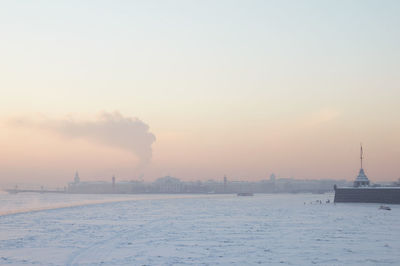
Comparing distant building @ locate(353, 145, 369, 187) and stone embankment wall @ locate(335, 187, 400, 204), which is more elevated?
distant building @ locate(353, 145, 369, 187)

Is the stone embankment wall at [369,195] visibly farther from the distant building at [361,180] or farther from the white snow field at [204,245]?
the white snow field at [204,245]

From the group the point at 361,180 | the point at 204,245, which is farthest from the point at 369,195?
the point at 204,245

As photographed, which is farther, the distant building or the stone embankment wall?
the distant building

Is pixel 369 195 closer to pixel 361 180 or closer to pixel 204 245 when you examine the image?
pixel 361 180

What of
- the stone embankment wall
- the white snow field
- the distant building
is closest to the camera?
the white snow field

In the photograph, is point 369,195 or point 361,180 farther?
point 361,180

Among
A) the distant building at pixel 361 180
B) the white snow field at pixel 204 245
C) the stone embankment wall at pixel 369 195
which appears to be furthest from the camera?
the distant building at pixel 361 180

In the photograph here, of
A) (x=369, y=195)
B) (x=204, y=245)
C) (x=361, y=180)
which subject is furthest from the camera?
(x=361, y=180)

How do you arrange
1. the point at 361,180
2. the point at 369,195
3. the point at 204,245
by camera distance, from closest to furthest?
1. the point at 204,245
2. the point at 369,195
3. the point at 361,180

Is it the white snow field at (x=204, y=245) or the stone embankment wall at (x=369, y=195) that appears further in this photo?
the stone embankment wall at (x=369, y=195)

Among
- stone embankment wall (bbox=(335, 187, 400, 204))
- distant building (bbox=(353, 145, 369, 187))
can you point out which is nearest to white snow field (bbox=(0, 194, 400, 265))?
stone embankment wall (bbox=(335, 187, 400, 204))

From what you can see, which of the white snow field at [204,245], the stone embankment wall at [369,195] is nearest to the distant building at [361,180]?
the stone embankment wall at [369,195]

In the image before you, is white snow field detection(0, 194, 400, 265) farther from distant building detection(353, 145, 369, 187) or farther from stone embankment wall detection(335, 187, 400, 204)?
A: distant building detection(353, 145, 369, 187)

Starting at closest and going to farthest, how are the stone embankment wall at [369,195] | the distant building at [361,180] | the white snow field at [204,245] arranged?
the white snow field at [204,245] → the stone embankment wall at [369,195] → the distant building at [361,180]
